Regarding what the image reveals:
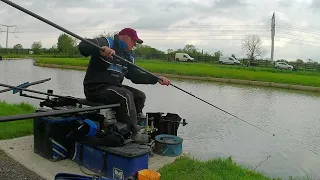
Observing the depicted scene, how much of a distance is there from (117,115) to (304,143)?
16.3 feet

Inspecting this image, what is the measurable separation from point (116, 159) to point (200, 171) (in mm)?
1027

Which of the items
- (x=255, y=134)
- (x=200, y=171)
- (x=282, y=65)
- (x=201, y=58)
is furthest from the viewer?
(x=201, y=58)

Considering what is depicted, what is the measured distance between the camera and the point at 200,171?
13.0ft

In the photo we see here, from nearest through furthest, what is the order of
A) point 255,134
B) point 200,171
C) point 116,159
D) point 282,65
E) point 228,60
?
point 116,159 < point 200,171 < point 255,134 < point 282,65 < point 228,60

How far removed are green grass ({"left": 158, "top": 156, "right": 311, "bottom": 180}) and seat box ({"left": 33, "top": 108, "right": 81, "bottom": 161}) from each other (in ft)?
4.02

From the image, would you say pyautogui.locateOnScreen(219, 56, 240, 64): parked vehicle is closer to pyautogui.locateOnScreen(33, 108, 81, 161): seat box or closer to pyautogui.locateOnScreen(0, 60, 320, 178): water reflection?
pyautogui.locateOnScreen(0, 60, 320, 178): water reflection

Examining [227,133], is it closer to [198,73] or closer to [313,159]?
[313,159]

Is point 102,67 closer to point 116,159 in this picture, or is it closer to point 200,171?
point 116,159

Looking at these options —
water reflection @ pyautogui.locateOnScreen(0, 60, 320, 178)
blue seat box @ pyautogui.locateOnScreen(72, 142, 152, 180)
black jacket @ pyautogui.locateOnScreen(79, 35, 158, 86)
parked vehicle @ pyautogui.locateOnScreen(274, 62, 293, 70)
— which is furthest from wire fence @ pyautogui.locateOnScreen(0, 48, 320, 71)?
blue seat box @ pyautogui.locateOnScreen(72, 142, 152, 180)

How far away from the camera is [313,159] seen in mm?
6242

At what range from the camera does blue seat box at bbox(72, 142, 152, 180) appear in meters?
3.56

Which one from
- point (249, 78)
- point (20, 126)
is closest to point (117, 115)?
point (20, 126)

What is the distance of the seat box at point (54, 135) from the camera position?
406 centimetres

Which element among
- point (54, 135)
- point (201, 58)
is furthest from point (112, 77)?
point (201, 58)
